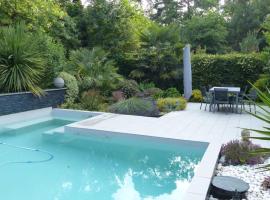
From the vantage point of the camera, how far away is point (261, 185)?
14.1ft

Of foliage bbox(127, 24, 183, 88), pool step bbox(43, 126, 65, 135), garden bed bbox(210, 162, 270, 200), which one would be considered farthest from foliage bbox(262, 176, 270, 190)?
foliage bbox(127, 24, 183, 88)

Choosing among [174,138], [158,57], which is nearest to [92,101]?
[158,57]

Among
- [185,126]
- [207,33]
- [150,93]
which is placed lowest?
Result: [185,126]

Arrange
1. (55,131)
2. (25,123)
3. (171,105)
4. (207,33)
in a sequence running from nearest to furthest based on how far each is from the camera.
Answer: (55,131) < (25,123) < (171,105) < (207,33)

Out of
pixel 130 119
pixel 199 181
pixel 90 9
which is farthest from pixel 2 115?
pixel 90 9

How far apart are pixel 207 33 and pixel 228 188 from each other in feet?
60.1

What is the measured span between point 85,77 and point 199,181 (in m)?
9.60

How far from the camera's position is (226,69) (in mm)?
13867

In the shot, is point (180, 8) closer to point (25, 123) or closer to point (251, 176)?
point (25, 123)

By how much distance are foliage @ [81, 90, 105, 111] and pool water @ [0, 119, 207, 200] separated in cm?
337

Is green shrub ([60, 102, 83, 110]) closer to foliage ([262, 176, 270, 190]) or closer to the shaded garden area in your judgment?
the shaded garden area

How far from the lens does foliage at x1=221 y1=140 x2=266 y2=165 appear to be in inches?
203

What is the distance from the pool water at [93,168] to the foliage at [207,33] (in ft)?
50.7

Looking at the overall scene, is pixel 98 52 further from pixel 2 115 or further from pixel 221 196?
pixel 221 196
